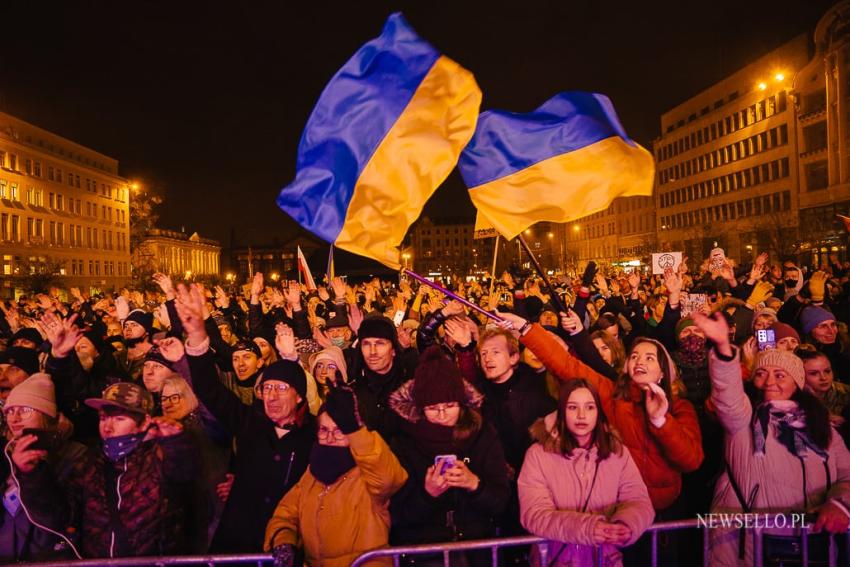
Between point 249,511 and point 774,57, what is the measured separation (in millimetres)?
64317

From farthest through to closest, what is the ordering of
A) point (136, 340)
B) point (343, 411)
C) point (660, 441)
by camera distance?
1. point (136, 340)
2. point (660, 441)
3. point (343, 411)

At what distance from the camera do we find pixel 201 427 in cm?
479

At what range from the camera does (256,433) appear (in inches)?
171

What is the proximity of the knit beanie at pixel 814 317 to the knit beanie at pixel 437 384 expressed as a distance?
4785mm

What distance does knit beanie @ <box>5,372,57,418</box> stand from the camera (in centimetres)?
424

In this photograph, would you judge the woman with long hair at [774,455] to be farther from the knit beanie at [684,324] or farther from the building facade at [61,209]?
the building facade at [61,209]

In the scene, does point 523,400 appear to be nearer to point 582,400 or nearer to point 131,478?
point 582,400

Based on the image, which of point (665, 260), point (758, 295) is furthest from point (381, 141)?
point (665, 260)

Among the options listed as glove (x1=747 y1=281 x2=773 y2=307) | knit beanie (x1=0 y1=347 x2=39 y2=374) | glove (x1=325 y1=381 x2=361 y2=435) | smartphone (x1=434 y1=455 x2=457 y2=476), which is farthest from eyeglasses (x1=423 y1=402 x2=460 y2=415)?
glove (x1=747 y1=281 x2=773 y2=307)

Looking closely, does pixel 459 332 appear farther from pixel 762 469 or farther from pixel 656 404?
pixel 762 469

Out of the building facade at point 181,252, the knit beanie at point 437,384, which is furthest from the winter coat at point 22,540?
the building facade at point 181,252

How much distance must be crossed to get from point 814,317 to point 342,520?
572 cm

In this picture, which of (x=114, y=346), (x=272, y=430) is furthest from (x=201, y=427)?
(x=114, y=346)

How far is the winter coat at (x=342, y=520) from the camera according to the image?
3.64 m
